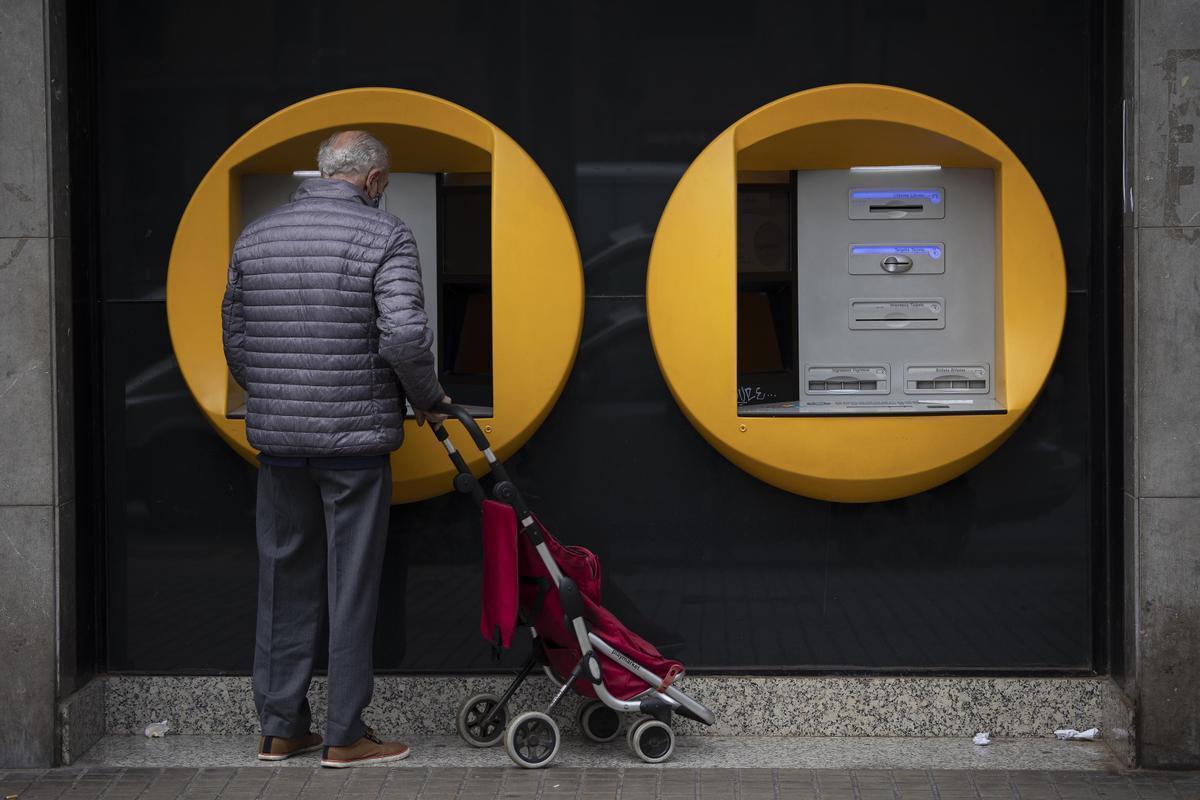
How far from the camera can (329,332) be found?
4562mm

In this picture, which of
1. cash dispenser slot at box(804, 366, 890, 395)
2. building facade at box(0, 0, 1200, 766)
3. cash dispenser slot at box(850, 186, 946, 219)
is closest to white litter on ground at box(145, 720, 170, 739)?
building facade at box(0, 0, 1200, 766)

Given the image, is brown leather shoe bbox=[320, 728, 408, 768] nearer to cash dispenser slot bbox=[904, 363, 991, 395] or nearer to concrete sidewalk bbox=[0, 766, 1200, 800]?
concrete sidewalk bbox=[0, 766, 1200, 800]

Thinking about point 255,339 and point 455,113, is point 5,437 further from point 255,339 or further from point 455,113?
point 455,113

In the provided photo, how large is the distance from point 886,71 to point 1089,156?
28.7 inches

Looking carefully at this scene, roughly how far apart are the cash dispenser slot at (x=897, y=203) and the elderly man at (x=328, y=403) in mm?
1479

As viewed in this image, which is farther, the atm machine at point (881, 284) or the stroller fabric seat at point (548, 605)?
the atm machine at point (881, 284)

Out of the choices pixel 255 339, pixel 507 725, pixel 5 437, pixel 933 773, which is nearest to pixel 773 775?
pixel 933 773

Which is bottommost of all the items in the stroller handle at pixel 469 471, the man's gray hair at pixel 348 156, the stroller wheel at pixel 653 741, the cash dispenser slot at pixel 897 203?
the stroller wheel at pixel 653 741

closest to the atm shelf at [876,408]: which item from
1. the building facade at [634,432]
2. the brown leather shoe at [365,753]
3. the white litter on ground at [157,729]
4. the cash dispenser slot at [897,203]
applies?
the building facade at [634,432]

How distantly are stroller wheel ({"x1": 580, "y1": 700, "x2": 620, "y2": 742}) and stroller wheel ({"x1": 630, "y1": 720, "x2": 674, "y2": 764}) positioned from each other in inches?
7.5

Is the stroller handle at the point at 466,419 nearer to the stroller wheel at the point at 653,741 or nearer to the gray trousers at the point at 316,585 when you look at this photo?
the gray trousers at the point at 316,585

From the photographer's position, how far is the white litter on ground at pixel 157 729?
5.16 meters

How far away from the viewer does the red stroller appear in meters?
4.64

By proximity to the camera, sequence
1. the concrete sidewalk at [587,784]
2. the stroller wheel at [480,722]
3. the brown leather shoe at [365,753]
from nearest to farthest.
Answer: the concrete sidewalk at [587,784]
the brown leather shoe at [365,753]
the stroller wheel at [480,722]
